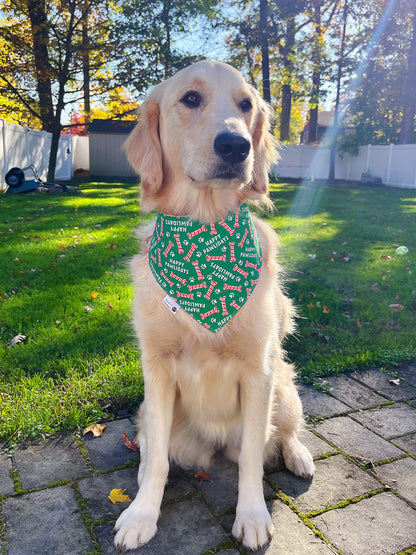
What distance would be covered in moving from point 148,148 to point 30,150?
48.8 ft

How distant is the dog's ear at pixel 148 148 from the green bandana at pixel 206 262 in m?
0.24

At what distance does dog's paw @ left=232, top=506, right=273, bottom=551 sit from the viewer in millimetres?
1853

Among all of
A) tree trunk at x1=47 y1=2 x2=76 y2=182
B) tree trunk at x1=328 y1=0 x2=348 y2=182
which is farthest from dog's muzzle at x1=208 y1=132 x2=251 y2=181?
tree trunk at x1=328 y1=0 x2=348 y2=182

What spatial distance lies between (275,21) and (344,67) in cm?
445

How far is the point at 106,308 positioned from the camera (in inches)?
171

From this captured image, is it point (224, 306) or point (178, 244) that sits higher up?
point (178, 244)

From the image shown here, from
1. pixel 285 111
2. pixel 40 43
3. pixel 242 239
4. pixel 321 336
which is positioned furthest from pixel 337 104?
pixel 242 239

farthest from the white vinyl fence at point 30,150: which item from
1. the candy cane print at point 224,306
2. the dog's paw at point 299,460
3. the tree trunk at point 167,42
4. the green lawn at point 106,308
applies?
the dog's paw at point 299,460

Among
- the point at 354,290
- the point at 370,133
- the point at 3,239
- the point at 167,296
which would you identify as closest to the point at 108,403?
the point at 167,296

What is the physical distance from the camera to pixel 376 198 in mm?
14445

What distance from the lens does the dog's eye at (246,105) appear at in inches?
91.6

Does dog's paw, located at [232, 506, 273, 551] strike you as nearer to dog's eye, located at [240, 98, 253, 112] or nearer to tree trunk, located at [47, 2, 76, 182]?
dog's eye, located at [240, 98, 253, 112]

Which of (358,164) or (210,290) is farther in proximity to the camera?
(358,164)

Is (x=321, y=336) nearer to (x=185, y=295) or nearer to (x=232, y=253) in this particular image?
(x=232, y=253)
